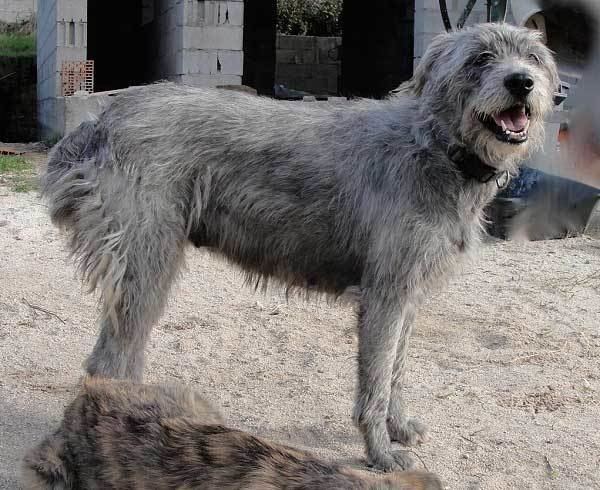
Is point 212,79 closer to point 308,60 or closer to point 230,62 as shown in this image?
point 230,62

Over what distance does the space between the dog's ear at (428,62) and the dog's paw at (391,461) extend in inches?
67.0

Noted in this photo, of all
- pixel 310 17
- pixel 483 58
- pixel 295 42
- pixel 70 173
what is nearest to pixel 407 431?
pixel 483 58

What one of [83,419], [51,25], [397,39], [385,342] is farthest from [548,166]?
[397,39]

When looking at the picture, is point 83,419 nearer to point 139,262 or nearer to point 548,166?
point 139,262

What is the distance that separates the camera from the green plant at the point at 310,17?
1041 inches

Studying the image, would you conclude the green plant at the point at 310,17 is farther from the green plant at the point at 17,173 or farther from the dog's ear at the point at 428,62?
the dog's ear at the point at 428,62

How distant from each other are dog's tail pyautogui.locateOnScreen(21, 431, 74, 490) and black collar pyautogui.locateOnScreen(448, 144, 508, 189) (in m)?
2.05

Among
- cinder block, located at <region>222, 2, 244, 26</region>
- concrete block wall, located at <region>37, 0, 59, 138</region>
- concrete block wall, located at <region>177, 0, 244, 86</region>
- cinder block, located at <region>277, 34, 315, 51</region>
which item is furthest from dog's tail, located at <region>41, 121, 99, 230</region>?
cinder block, located at <region>277, 34, 315, 51</region>

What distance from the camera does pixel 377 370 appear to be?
406 cm

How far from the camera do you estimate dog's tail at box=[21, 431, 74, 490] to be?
10.7ft

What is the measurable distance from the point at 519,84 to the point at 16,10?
2631cm

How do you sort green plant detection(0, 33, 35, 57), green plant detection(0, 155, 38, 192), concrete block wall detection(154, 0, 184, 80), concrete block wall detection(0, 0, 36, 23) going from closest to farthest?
green plant detection(0, 155, 38, 192) < concrete block wall detection(154, 0, 184, 80) < green plant detection(0, 33, 35, 57) < concrete block wall detection(0, 0, 36, 23)

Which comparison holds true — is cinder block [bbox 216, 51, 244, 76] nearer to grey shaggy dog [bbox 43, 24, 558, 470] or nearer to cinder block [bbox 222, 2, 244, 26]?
cinder block [bbox 222, 2, 244, 26]

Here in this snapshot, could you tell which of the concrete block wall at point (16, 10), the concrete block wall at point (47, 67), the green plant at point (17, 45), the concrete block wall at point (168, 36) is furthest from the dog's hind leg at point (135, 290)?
the concrete block wall at point (16, 10)
